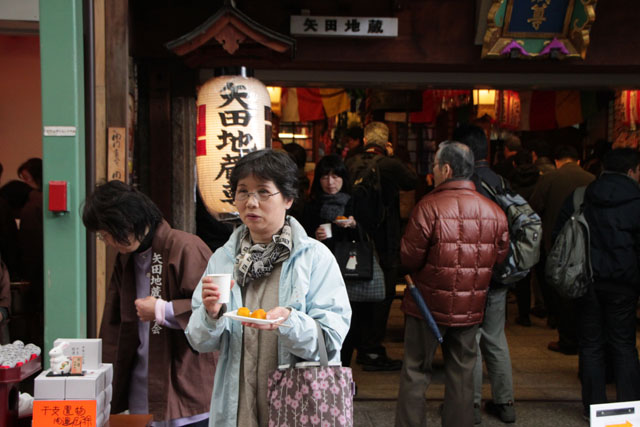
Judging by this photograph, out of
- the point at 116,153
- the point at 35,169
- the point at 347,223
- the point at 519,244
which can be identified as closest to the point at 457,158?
the point at 519,244

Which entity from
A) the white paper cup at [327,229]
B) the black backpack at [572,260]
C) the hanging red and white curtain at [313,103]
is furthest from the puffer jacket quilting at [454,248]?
the hanging red and white curtain at [313,103]

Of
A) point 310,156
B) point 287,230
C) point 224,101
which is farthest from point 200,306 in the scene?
point 310,156

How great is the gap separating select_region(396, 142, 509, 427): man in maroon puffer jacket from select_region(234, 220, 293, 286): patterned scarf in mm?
2324

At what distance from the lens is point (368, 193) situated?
6852 millimetres

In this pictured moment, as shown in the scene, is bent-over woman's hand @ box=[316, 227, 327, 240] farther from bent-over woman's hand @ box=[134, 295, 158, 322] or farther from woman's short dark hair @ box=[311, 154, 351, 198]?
bent-over woman's hand @ box=[134, 295, 158, 322]

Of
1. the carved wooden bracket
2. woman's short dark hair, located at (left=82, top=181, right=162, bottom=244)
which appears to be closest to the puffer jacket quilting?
the carved wooden bracket

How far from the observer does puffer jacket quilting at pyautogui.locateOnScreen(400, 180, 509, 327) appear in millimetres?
5090

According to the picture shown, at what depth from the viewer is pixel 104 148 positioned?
6.01 meters

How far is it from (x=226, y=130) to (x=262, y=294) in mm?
2452

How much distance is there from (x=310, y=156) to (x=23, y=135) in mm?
7182

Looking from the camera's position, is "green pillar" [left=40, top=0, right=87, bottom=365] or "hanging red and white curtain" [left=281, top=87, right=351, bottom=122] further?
"hanging red and white curtain" [left=281, top=87, right=351, bottom=122]

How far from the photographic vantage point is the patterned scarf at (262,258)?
2.97m

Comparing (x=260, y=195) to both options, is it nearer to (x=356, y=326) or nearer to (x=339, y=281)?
(x=339, y=281)

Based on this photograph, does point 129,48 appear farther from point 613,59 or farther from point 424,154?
point 424,154
